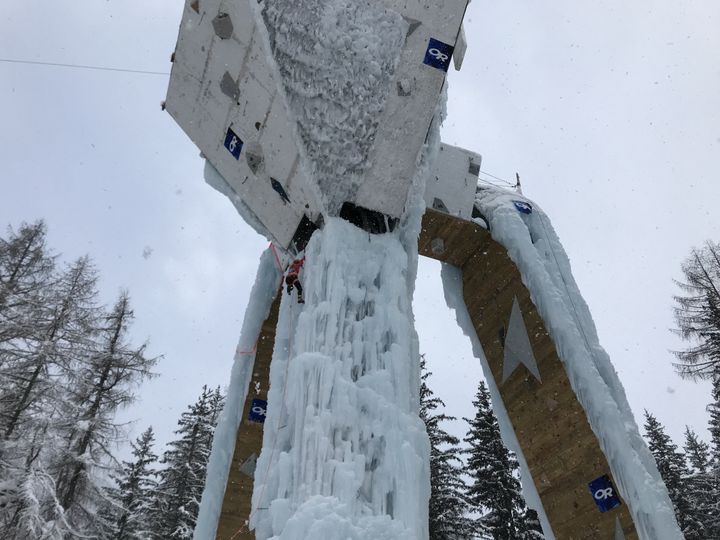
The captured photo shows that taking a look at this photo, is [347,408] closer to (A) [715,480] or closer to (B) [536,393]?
(B) [536,393]

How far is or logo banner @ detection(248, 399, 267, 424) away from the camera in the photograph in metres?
7.86

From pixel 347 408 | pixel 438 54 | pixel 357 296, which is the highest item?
pixel 438 54

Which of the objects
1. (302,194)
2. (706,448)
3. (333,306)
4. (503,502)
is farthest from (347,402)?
(706,448)

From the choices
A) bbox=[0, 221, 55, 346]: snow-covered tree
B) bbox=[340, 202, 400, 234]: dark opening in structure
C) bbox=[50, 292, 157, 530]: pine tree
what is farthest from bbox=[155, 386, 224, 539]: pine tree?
bbox=[340, 202, 400, 234]: dark opening in structure

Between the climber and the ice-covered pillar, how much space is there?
0.14 meters

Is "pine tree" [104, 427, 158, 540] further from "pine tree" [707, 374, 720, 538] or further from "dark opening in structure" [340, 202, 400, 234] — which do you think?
"pine tree" [707, 374, 720, 538]

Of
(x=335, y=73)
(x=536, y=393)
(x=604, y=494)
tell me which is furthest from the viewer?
(x=536, y=393)

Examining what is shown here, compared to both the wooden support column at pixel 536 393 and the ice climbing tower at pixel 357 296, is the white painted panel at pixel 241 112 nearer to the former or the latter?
the ice climbing tower at pixel 357 296

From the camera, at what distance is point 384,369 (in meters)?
4.55

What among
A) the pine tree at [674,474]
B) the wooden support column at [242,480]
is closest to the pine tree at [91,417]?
the wooden support column at [242,480]

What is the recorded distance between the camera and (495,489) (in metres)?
14.7

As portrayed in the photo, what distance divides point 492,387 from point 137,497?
42.2ft

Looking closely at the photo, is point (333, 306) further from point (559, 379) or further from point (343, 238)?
point (559, 379)

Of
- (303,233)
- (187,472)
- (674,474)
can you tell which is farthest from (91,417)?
(674,474)
